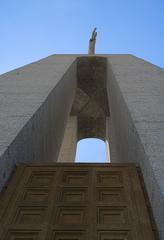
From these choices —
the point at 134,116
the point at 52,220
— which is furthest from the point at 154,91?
the point at 52,220

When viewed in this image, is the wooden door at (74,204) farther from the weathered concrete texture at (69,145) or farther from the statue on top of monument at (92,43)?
the statue on top of monument at (92,43)

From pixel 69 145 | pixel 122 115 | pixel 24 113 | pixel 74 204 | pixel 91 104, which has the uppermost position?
pixel 91 104

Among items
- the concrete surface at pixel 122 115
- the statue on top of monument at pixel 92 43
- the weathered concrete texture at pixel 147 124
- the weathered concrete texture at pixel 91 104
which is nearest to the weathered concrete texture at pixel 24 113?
the concrete surface at pixel 122 115

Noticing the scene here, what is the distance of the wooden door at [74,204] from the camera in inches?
81.7

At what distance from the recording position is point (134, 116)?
125 inches

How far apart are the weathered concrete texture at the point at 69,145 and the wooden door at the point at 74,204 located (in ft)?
15.6

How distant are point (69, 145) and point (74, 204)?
5.93 meters

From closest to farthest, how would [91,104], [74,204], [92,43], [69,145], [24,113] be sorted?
[74,204] → [24,113] → [69,145] → [92,43] → [91,104]

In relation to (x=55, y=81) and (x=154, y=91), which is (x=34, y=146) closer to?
(x=55, y=81)

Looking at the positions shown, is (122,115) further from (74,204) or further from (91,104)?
(91,104)

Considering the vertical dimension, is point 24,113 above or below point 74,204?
above

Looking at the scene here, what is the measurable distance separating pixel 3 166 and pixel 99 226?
3.05 ft

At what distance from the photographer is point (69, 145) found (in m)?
8.35

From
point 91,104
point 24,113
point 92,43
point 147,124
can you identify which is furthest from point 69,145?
point 147,124
